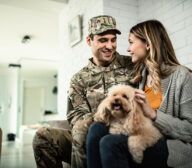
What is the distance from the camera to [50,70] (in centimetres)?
926

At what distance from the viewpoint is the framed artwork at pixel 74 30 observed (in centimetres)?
308

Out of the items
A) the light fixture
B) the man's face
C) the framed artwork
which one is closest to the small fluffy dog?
the man's face

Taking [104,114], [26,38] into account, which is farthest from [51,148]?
[26,38]

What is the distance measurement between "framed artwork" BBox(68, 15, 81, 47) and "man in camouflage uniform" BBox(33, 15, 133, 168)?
1.06 m

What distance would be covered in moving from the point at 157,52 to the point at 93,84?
53 cm

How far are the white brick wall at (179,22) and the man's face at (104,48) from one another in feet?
2.29

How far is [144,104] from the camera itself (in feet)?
4.61

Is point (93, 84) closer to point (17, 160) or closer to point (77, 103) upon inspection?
point (77, 103)

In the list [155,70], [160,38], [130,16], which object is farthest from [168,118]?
[130,16]

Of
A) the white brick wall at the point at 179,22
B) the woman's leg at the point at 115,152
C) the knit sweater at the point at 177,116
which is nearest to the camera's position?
the woman's leg at the point at 115,152

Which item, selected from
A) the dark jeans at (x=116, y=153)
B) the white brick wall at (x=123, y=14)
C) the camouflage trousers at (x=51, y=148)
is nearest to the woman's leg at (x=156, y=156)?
the dark jeans at (x=116, y=153)

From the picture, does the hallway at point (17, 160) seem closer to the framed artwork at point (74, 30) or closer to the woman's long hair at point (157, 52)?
the framed artwork at point (74, 30)

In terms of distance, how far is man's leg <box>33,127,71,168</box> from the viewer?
1.92 m

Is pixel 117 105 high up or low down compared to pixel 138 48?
down
